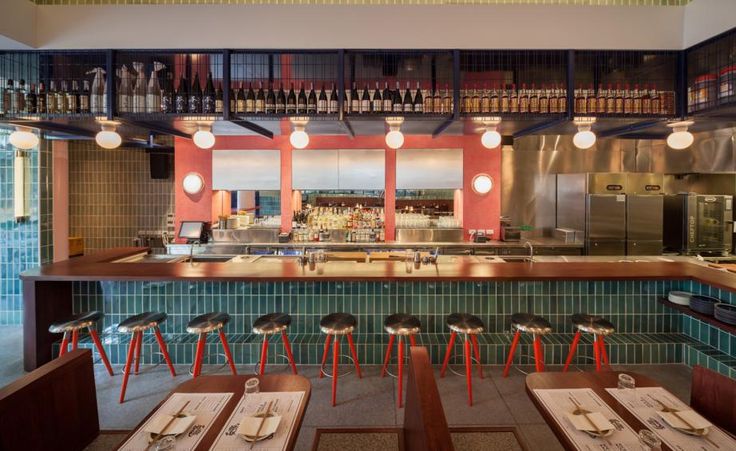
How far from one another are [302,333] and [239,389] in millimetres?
2106

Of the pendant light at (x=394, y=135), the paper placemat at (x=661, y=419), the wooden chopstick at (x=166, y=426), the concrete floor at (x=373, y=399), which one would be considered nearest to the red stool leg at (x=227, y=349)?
the concrete floor at (x=373, y=399)

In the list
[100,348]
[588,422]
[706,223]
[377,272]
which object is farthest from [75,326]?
[706,223]

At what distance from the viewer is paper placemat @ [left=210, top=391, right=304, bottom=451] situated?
1472mm

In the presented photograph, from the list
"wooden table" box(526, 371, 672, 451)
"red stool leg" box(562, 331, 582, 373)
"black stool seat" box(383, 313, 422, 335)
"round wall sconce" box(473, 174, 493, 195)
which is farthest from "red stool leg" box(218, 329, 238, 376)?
"round wall sconce" box(473, 174, 493, 195)

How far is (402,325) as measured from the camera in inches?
124

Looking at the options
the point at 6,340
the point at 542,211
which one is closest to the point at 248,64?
the point at 6,340

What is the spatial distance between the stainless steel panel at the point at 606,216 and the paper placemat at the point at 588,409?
5207 mm

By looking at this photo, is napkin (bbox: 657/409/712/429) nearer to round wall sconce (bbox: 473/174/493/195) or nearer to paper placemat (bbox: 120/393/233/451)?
paper placemat (bbox: 120/393/233/451)

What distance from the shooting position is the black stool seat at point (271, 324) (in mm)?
3176

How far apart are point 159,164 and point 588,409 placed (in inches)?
339

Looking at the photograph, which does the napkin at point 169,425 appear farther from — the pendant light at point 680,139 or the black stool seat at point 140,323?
the pendant light at point 680,139

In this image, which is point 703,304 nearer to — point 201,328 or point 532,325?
point 532,325

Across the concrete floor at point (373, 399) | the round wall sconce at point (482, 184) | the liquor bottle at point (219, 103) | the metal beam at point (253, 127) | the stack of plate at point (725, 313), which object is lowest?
the concrete floor at point (373, 399)

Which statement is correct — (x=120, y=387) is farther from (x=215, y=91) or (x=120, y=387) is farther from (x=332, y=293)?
(x=215, y=91)
